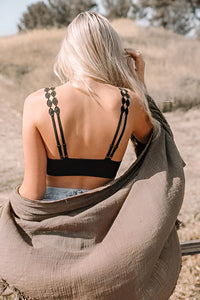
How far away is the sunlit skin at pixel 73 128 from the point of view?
5.59ft

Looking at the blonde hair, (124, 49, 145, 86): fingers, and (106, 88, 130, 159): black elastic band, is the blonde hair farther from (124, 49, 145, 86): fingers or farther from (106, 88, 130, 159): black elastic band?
(124, 49, 145, 86): fingers

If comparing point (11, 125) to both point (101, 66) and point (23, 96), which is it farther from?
point (101, 66)

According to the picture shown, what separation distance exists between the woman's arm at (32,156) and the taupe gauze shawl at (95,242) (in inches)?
2.4

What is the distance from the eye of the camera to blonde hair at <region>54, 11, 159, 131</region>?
69.1 inches

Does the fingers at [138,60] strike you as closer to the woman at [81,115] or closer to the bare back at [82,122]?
the woman at [81,115]

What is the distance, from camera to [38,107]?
5.56ft

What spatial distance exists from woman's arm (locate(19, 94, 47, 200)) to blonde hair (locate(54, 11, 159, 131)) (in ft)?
0.79

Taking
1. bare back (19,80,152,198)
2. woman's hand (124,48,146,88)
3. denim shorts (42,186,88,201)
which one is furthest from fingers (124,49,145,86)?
denim shorts (42,186,88,201)

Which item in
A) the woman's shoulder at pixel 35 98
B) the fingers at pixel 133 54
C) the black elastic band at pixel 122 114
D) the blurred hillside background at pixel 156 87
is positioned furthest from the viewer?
the blurred hillside background at pixel 156 87

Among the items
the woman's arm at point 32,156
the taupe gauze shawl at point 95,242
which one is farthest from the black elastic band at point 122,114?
the woman's arm at point 32,156

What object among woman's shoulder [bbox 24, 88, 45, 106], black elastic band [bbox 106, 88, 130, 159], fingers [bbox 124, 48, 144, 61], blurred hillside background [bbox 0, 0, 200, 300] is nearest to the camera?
woman's shoulder [bbox 24, 88, 45, 106]

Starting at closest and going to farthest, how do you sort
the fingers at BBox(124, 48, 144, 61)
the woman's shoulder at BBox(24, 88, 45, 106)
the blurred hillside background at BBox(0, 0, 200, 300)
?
the woman's shoulder at BBox(24, 88, 45, 106) < the fingers at BBox(124, 48, 144, 61) < the blurred hillside background at BBox(0, 0, 200, 300)

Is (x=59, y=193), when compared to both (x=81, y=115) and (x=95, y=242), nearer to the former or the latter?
(x=95, y=242)

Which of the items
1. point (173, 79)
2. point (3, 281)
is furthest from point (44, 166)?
point (173, 79)
